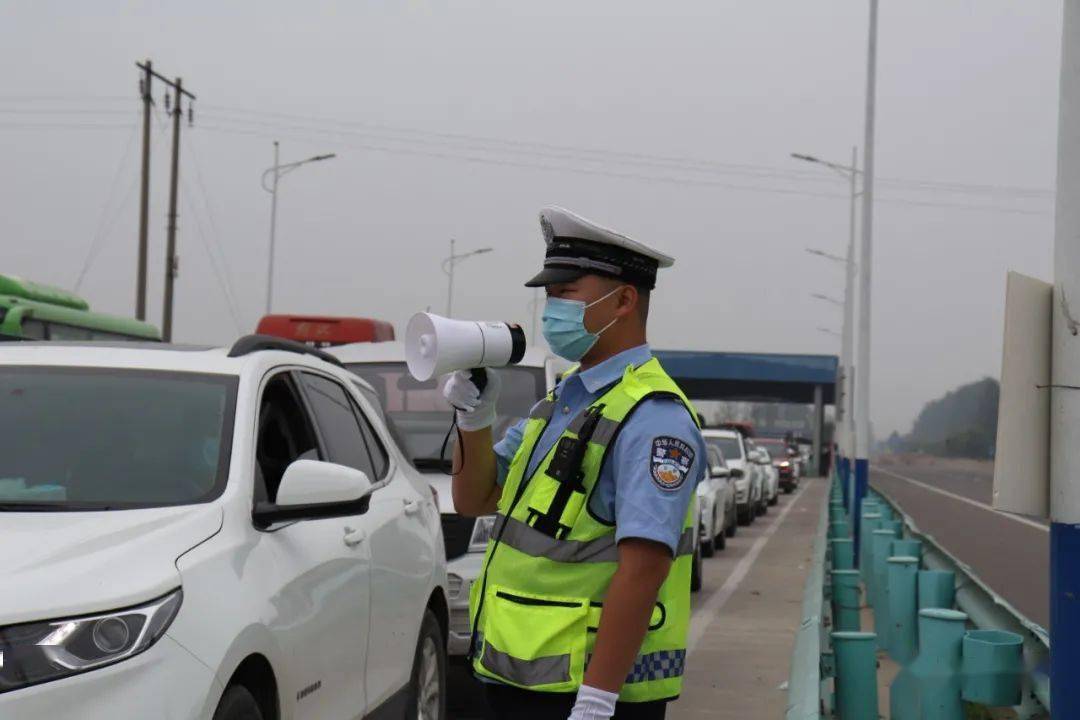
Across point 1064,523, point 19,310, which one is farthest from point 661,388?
point 19,310

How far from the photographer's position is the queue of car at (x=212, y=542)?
3.51m

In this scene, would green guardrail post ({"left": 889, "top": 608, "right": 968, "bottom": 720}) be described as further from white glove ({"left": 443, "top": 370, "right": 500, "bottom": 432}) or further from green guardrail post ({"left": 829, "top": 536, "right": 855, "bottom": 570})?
green guardrail post ({"left": 829, "top": 536, "right": 855, "bottom": 570})

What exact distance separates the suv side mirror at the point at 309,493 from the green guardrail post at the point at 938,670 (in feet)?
9.42

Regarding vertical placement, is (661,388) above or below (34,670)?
above

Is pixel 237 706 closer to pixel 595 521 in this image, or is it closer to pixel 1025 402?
pixel 595 521

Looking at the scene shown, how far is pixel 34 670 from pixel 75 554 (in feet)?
1.38

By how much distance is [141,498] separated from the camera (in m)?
4.42

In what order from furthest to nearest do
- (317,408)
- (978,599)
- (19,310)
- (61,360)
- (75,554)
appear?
(19,310), (978,599), (317,408), (61,360), (75,554)

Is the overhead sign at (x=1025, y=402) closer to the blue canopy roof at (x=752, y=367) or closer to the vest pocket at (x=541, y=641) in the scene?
the vest pocket at (x=541, y=641)

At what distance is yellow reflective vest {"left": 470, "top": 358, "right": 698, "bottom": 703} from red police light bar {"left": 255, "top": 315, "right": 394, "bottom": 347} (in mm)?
17818

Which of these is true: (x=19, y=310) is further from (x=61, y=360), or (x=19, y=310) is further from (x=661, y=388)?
(x=661, y=388)

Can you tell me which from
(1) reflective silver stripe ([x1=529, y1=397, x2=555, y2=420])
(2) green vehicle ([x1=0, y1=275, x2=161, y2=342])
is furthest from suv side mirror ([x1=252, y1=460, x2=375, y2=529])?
(2) green vehicle ([x1=0, y1=275, x2=161, y2=342])

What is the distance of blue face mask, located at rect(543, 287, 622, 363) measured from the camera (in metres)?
3.48

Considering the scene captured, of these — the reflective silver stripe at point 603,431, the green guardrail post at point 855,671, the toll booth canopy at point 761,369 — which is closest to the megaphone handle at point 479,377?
the reflective silver stripe at point 603,431
